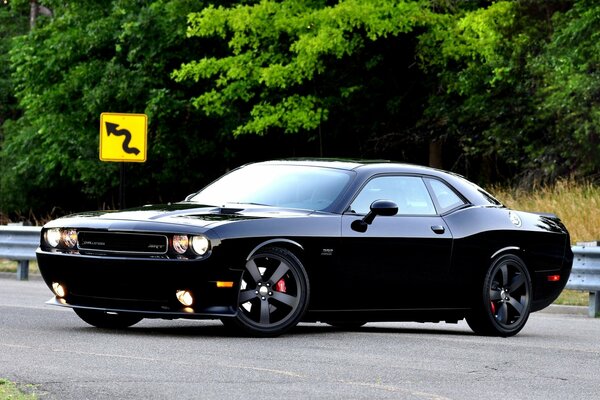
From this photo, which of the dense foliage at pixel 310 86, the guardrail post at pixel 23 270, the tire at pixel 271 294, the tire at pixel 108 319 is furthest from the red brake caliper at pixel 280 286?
the dense foliage at pixel 310 86

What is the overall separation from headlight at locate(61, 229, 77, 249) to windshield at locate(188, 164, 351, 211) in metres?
1.20

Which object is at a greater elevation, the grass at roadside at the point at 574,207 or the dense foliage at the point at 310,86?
the dense foliage at the point at 310,86

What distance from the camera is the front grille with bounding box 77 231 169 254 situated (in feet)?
35.7

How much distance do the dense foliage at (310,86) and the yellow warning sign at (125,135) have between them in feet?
35.7

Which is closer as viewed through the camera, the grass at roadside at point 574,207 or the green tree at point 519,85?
the grass at roadside at point 574,207

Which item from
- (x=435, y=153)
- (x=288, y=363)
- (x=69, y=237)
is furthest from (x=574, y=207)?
(x=435, y=153)

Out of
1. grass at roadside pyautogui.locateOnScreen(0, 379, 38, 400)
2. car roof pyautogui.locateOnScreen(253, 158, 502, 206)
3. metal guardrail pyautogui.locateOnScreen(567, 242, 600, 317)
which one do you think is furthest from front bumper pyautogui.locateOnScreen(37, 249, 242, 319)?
metal guardrail pyautogui.locateOnScreen(567, 242, 600, 317)

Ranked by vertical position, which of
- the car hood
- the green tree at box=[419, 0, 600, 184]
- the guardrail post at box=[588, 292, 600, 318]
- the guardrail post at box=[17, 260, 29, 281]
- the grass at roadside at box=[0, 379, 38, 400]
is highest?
the green tree at box=[419, 0, 600, 184]

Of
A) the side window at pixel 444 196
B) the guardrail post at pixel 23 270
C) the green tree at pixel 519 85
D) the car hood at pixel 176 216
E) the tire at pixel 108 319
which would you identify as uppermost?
the green tree at pixel 519 85

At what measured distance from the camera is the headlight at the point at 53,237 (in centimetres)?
1146

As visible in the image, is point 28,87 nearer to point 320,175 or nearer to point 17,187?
point 17,187

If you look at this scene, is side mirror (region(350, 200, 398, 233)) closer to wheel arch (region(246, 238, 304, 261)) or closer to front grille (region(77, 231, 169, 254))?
wheel arch (region(246, 238, 304, 261))

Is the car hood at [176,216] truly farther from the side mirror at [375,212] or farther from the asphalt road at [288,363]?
the asphalt road at [288,363]

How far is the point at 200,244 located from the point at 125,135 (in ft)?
38.1
